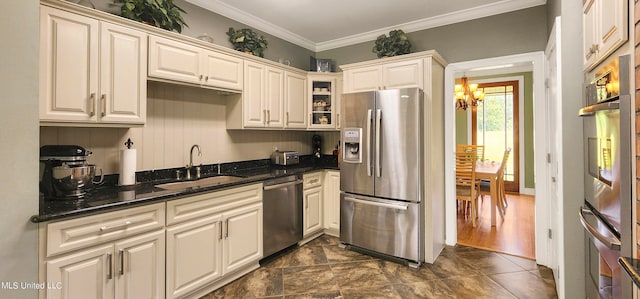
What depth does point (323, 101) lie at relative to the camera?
3977mm

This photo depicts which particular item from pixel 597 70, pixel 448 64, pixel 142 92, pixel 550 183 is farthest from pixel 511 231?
pixel 142 92

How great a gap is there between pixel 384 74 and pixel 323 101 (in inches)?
39.9

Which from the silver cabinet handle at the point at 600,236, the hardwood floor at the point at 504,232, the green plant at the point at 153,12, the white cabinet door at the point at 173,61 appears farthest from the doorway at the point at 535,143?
the green plant at the point at 153,12

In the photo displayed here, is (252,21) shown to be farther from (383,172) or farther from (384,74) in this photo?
(383,172)

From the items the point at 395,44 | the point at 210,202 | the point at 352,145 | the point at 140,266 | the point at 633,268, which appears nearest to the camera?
the point at 633,268

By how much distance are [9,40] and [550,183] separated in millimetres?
4034

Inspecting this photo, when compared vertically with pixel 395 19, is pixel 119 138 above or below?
below

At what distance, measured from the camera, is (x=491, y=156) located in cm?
664

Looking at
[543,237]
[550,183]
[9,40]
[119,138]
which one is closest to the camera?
[9,40]

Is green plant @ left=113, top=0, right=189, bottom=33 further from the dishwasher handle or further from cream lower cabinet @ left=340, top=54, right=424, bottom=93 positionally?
cream lower cabinet @ left=340, top=54, right=424, bottom=93

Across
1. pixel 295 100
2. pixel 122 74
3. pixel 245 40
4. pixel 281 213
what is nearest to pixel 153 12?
pixel 122 74

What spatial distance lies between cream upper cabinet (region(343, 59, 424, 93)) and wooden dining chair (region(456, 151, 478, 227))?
188 centimetres

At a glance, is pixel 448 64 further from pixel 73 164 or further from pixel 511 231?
pixel 73 164

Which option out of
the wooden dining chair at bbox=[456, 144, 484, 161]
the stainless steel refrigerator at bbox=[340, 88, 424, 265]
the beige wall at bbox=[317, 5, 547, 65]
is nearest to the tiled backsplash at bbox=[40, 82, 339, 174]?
the stainless steel refrigerator at bbox=[340, 88, 424, 265]
